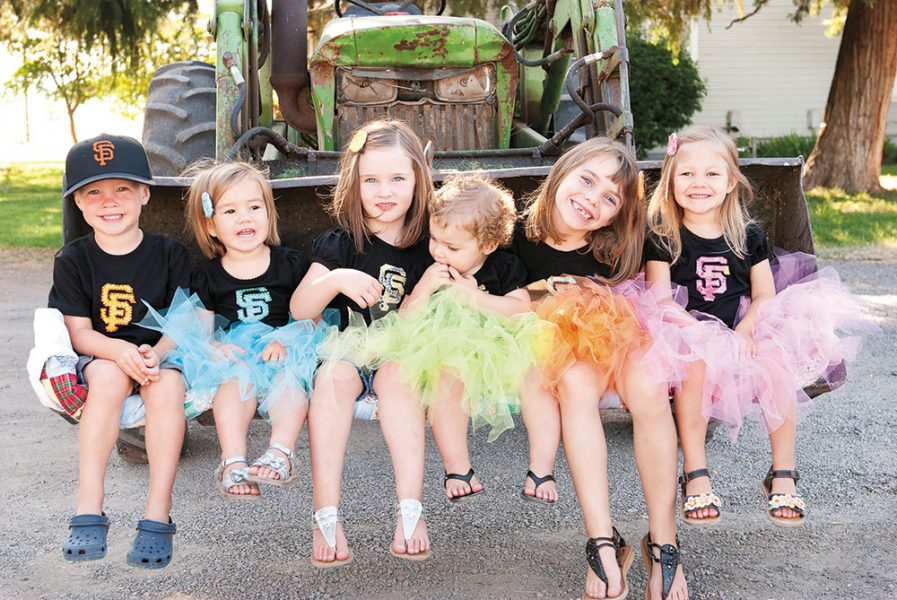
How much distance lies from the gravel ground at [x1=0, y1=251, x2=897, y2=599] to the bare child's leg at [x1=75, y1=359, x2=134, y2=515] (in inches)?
15.5

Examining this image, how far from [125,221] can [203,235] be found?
0.25 meters

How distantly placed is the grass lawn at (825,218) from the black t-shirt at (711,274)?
22.5ft

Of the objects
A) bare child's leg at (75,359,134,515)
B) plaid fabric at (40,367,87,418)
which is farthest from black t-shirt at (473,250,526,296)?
plaid fabric at (40,367,87,418)

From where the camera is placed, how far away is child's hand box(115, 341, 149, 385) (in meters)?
→ 2.95

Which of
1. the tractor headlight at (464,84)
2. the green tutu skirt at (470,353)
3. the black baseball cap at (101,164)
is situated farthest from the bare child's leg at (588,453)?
the tractor headlight at (464,84)

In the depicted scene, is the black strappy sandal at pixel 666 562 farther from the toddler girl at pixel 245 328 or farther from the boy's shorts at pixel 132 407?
the boy's shorts at pixel 132 407

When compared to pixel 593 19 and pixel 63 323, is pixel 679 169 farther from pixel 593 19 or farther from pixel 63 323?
pixel 63 323

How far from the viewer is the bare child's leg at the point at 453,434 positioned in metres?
3.01

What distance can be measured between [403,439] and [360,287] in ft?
1.59

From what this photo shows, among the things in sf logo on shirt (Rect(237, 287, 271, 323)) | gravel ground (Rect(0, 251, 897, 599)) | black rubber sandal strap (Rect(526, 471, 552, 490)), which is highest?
sf logo on shirt (Rect(237, 287, 271, 323))

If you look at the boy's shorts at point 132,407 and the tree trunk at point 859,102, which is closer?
the boy's shorts at point 132,407

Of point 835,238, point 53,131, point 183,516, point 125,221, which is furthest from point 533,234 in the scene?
point 53,131

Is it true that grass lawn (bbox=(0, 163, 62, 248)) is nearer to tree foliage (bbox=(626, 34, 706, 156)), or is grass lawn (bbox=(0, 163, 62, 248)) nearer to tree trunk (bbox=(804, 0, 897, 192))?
tree foliage (bbox=(626, 34, 706, 156))

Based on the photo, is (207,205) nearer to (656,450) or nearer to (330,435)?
(330,435)
